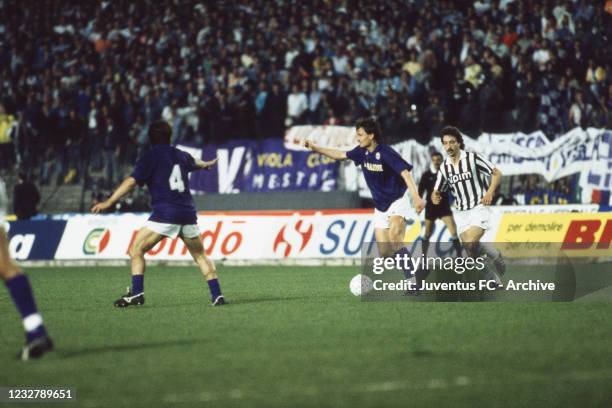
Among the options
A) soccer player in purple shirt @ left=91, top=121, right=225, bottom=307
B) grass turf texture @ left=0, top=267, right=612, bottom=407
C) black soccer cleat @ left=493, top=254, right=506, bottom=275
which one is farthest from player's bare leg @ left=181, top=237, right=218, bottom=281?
black soccer cleat @ left=493, top=254, right=506, bottom=275

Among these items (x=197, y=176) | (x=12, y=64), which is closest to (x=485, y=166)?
(x=197, y=176)

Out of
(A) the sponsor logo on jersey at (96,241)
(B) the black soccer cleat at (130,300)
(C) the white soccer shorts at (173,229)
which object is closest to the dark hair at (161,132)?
(C) the white soccer shorts at (173,229)

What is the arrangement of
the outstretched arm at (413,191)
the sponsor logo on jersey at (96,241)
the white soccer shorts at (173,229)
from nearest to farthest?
the outstretched arm at (413,191), the white soccer shorts at (173,229), the sponsor logo on jersey at (96,241)

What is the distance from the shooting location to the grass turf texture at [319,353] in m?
6.92

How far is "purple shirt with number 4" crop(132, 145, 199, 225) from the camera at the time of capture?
12.9 m

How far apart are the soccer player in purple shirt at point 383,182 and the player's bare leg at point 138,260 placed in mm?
Result: 2704

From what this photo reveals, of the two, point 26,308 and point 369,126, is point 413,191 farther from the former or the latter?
point 26,308

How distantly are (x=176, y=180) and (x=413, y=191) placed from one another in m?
2.85

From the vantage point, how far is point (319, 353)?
8.75 metres

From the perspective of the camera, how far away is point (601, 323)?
1081 cm

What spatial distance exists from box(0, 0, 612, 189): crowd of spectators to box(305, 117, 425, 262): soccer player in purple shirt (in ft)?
29.0
